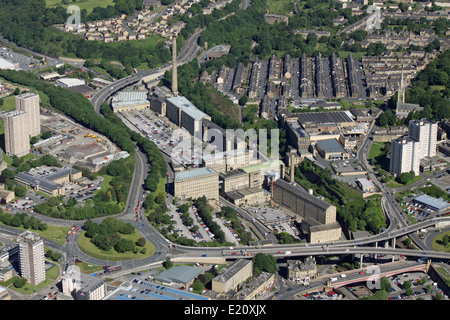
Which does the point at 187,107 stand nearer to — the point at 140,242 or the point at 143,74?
the point at 143,74

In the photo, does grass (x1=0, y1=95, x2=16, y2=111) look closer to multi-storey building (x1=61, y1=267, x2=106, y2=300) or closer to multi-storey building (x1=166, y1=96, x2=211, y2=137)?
multi-storey building (x1=166, y1=96, x2=211, y2=137)

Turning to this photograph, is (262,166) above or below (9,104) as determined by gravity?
below

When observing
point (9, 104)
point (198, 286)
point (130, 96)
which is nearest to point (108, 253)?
point (198, 286)

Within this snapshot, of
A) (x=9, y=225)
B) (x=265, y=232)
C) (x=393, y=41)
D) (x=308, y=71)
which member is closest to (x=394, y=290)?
(x=265, y=232)

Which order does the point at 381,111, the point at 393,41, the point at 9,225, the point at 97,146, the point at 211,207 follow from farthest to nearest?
the point at 393,41 < the point at 381,111 < the point at 97,146 < the point at 211,207 < the point at 9,225

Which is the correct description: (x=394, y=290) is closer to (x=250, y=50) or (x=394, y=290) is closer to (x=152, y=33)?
(x=250, y=50)

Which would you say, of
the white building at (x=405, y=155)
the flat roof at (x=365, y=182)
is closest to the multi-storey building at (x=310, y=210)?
the flat roof at (x=365, y=182)
